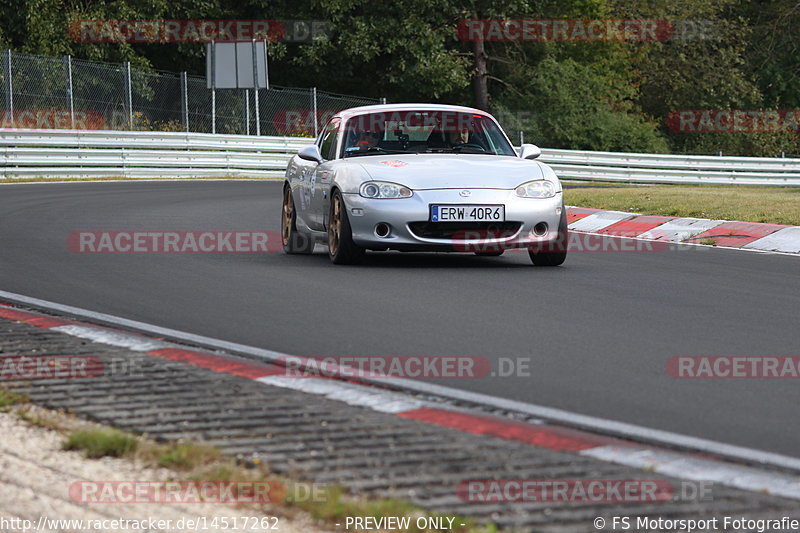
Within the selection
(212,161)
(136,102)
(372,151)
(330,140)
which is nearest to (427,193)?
(372,151)

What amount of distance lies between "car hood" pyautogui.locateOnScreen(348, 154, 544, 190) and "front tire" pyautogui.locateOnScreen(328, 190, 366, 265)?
1.23ft

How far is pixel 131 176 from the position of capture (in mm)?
30766

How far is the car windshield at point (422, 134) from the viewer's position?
1207 cm

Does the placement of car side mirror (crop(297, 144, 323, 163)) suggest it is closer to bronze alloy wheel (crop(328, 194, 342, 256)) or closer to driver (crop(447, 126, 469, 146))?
bronze alloy wheel (crop(328, 194, 342, 256))

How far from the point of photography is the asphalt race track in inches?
235

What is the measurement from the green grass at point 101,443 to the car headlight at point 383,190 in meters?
6.22

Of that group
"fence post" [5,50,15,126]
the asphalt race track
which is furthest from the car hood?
"fence post" [5,50,15,126]

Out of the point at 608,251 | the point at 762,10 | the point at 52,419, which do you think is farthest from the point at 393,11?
the point at 52,419

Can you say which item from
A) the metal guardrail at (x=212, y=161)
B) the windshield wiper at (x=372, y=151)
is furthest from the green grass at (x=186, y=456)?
the metal guardrail at (x=212, y=161)

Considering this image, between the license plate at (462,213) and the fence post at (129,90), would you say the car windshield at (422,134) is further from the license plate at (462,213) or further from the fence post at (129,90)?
the fence post at (129,90)

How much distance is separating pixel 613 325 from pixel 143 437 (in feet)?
12.4

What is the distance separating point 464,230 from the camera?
11.0m

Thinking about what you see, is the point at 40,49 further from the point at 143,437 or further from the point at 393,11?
the point at 143,437

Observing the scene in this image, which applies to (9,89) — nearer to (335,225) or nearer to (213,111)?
(213,111)
